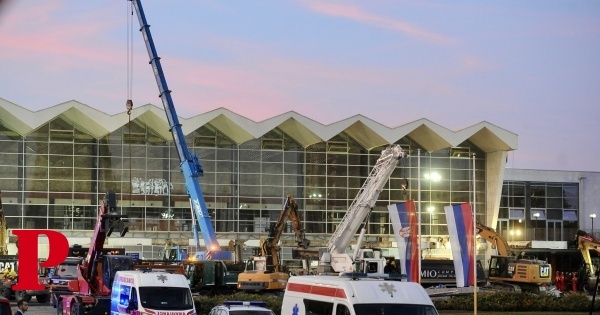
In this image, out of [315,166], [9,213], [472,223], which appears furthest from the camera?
[315,166]

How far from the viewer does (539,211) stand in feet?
303

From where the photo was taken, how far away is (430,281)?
54094 millimetres

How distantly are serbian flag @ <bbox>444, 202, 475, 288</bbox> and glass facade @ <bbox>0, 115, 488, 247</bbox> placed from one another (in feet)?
150

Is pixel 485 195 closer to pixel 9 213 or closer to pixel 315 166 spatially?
pixel 315 166

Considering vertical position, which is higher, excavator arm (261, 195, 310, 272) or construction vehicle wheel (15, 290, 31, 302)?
excavator arm (261, 195, 310, 272)

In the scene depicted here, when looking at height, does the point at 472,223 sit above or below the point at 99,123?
below

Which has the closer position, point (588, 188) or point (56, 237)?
point (56, 237)

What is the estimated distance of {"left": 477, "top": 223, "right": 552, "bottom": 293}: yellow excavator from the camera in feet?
173

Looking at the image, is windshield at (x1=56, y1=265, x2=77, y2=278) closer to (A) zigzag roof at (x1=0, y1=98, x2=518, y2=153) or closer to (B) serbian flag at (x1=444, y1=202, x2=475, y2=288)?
(B) serbian flag at (x1=444, y1=202, x2=475, y2=288)

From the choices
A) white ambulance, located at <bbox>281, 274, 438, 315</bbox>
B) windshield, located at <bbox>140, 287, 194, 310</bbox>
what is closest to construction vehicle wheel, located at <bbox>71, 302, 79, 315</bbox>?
windshield, located at <bbox>140, 287, 194, 310</bbox>

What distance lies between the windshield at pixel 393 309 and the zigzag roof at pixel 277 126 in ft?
201

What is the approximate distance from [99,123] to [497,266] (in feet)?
121

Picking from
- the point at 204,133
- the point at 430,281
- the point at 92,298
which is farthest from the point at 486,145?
the point at 92,298

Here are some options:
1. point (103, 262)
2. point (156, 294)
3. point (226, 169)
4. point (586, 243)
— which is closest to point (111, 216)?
point (103, 262)
